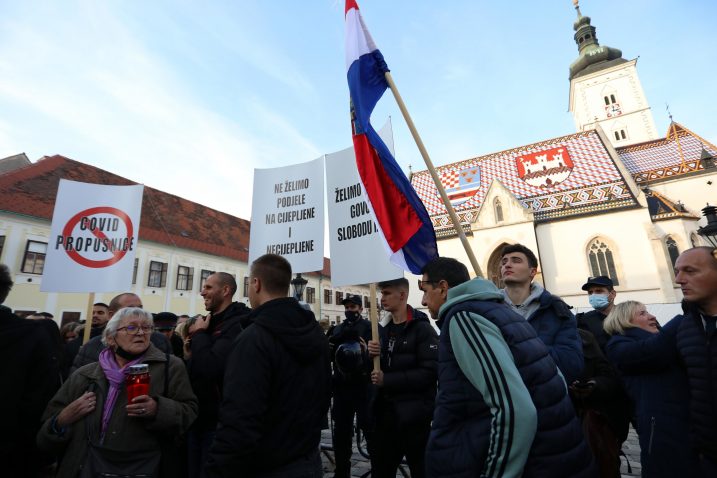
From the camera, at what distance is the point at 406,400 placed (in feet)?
9.78

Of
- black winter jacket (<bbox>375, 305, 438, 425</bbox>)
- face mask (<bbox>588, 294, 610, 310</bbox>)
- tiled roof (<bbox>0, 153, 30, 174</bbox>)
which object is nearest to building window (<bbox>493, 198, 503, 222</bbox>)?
face mask (<bbox>588, 294, 610, 310</bbox>)

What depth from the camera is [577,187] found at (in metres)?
23.8

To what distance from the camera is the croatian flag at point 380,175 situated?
346 centimetres

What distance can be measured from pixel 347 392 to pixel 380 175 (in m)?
2.64

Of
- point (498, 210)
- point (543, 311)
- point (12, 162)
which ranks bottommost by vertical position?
point (543, 311)

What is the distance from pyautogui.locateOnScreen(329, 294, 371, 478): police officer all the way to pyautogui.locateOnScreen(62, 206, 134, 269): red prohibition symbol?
3.14 meters

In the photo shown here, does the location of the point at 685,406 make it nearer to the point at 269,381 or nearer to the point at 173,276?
the point at 269,381

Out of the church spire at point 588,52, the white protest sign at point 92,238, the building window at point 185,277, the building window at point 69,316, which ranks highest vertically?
the church spire at point 588,52

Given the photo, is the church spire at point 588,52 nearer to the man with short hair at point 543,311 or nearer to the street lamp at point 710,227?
the street lamp at point 710,227

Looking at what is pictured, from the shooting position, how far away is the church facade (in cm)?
2050

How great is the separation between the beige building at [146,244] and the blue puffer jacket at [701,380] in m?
15.3

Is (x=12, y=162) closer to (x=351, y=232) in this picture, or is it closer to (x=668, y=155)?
(x=351, y=232)

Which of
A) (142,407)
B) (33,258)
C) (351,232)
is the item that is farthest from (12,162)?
(142,407)

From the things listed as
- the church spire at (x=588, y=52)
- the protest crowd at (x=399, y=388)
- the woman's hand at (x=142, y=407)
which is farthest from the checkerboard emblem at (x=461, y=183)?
the church spire at (x=588, y=52)
